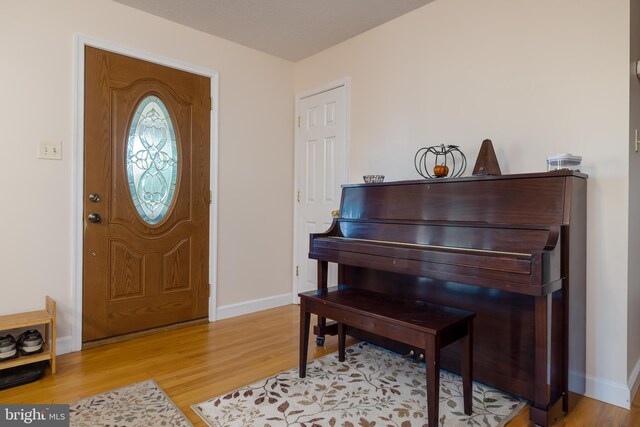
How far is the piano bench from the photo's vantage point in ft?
5.11

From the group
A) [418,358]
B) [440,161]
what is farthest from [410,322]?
[440,161]

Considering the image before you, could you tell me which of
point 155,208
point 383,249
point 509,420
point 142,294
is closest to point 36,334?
point 142,294

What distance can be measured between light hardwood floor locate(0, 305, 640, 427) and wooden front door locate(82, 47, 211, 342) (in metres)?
0.26

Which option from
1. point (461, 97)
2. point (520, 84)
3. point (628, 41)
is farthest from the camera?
point (461, 97)

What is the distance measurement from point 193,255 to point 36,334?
3.76ft

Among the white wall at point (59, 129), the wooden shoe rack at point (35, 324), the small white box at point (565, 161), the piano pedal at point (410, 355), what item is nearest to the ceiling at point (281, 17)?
the white wall at point (59, 129)

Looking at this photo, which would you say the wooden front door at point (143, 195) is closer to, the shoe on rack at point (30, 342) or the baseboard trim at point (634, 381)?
the shoe on rack at point (30, 342)

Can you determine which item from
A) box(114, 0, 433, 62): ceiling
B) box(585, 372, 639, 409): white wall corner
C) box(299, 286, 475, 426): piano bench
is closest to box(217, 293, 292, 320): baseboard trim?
box(299, 286, 475, 426): piano bench

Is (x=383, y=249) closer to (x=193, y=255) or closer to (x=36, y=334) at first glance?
(x=193, y=255)

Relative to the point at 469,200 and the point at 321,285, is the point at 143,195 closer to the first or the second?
the point at 321,285

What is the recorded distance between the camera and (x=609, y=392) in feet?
6.12

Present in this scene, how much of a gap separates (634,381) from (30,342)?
3.36 meters

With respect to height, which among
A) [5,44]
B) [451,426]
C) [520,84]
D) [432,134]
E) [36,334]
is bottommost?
[451,426]

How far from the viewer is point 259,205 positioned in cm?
349
